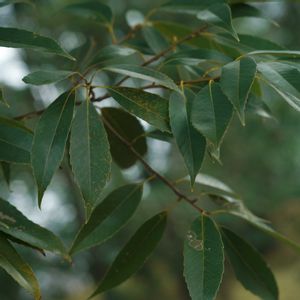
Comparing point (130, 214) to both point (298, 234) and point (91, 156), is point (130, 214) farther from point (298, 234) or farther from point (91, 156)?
point (298, 234)

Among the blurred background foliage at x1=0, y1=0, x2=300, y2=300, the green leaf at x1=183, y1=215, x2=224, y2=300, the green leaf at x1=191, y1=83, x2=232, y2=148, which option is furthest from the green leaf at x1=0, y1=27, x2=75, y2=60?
the blurred background foliage at x1=0, y1=0, x2=300, y2=300

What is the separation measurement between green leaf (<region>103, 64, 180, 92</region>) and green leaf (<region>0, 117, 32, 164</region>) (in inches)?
5.0

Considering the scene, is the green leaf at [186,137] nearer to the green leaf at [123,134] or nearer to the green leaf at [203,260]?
the green leaf at [203,260]

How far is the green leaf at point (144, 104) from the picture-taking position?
1.96 feet

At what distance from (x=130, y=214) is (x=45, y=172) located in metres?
0.24

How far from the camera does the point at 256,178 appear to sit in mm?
3740

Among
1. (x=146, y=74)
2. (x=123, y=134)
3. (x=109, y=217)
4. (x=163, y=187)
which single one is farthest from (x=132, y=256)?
(x=163, y=187)

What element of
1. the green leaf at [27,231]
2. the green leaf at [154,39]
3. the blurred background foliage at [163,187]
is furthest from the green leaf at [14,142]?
the blurred background foliage at [163,187]

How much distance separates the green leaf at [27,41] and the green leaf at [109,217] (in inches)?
9.1

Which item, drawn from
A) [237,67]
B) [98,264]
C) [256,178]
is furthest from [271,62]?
[98,264]

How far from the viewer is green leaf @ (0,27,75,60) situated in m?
0.59

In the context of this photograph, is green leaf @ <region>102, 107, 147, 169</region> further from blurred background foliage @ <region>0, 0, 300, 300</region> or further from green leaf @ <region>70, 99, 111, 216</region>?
blurred background foliage @ <region>0, 0, 300, 300</region>

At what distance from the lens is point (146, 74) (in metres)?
0.59

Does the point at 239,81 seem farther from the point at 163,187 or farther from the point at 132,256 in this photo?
the point at 163,187
